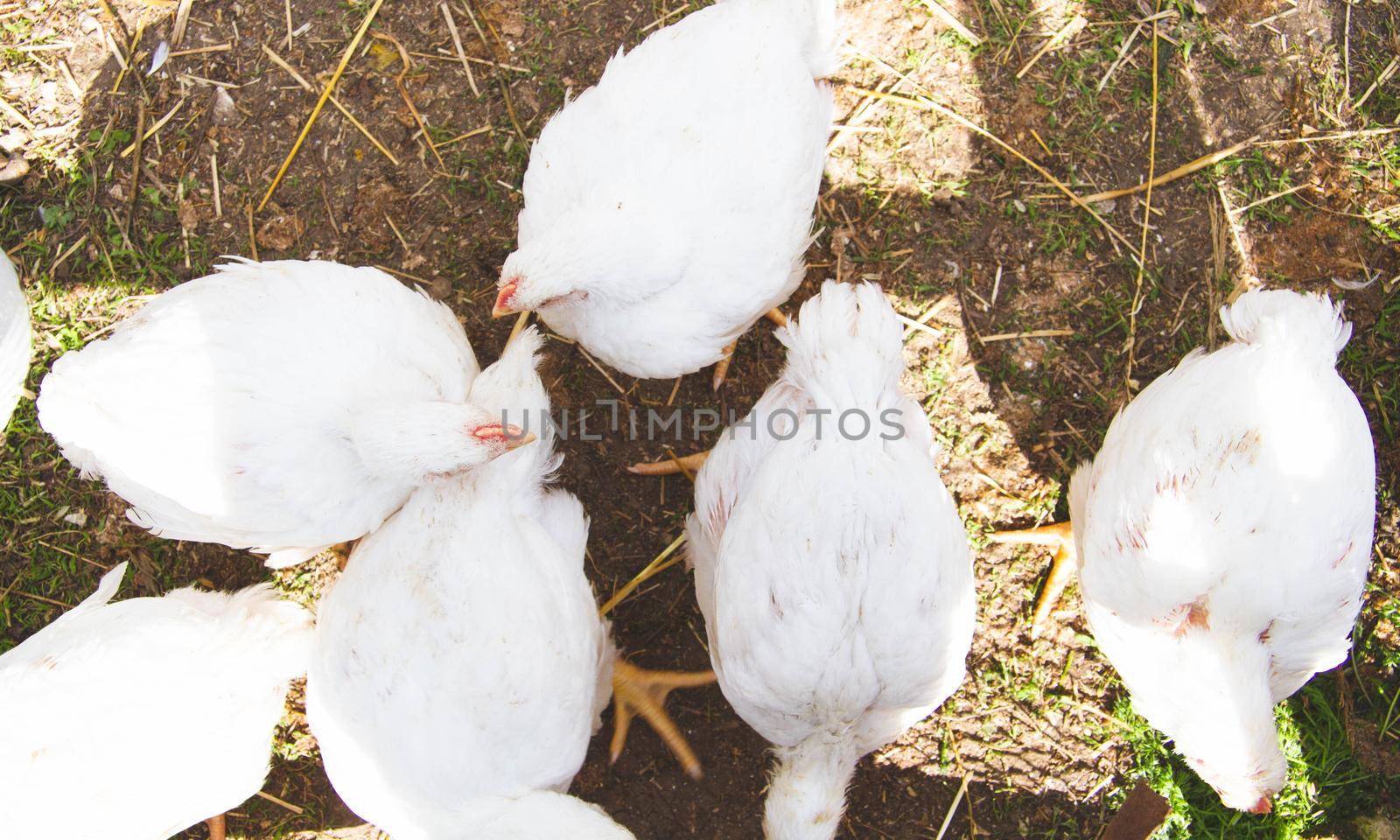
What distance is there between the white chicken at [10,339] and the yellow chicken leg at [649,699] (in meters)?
2.22

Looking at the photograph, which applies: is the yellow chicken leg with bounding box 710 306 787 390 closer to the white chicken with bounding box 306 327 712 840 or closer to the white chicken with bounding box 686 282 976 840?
the white chicken with bounding box 686 282 976 840

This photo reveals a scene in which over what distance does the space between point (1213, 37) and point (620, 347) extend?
9.24 feet

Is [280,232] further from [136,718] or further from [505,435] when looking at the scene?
[136,718]

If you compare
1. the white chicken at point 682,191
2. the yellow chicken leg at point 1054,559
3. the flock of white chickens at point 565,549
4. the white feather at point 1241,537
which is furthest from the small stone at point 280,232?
the white feather at point 1241,537

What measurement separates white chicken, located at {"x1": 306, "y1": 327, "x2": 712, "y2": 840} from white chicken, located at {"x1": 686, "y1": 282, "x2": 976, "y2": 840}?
20.4 inches

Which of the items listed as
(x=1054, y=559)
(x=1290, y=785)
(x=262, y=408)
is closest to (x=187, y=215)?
(x=262, y=408)

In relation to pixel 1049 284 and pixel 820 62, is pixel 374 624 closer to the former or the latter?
pixel 820 62

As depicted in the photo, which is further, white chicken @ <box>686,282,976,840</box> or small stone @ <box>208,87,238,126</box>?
small stone @ <box>208,87,238,126</box>

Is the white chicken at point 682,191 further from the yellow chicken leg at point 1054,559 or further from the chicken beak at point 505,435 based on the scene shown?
the yellow chicken leg at point 1054,559

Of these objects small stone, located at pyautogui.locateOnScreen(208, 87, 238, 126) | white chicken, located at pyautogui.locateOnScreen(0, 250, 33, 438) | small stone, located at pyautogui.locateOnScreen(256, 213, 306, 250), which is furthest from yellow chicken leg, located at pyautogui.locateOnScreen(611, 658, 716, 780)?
small stone, located at pyautogui.locateOnScreen(208, 87, 238, 126)

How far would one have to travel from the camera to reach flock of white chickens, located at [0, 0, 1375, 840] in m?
2.30

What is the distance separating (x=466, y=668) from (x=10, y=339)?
1.90 meters

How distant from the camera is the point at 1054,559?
3203mm

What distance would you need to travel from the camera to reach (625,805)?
3.11m
